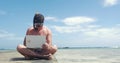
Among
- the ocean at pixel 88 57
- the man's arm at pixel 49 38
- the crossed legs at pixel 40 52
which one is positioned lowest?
the ocean at pixel 88 57

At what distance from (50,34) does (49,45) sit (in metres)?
0.37

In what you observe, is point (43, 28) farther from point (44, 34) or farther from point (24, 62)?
point (24, 62)

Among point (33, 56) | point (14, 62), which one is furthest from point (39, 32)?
point (14, 62)

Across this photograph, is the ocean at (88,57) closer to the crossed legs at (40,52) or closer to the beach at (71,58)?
the beach at (71,58)

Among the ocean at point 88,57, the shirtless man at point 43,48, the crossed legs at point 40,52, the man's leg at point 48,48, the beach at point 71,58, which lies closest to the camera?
the man's leg at point 48,48

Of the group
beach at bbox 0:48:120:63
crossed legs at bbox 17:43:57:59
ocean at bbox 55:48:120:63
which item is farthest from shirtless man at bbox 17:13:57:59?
ocean at bbox 55:48:120:63

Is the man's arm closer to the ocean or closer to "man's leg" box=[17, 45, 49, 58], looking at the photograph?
"man's leg" box=[17, 45, 49, 58]

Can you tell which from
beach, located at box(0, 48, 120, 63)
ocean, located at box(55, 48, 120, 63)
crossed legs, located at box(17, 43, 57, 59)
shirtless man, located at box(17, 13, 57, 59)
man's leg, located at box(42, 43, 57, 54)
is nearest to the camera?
man's leg, located at box(42, 43, 57, 54)

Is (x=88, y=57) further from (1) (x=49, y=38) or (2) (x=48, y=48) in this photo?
(2) (x=48, y=48)

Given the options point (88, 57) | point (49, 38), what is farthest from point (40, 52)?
point (88, 57)

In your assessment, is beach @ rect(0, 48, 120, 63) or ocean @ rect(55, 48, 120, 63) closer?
beach @ rect(0, 48, 120, 63)

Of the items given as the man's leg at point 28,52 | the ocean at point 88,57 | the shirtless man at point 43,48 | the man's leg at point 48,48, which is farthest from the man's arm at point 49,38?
the ocean at point 88,57

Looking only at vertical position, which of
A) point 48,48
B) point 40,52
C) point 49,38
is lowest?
point 40,52

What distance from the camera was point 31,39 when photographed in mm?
7641
